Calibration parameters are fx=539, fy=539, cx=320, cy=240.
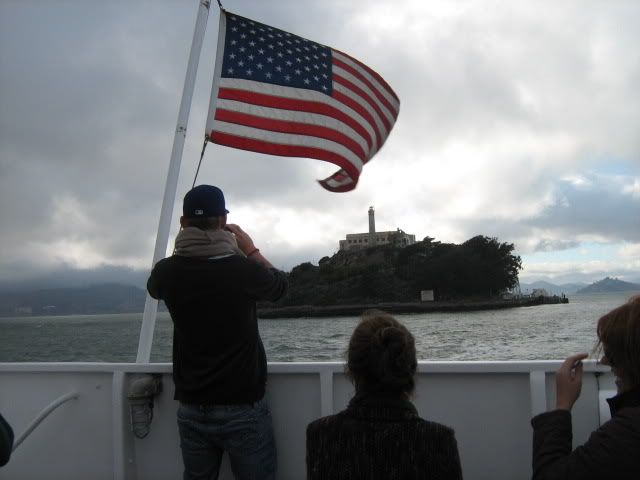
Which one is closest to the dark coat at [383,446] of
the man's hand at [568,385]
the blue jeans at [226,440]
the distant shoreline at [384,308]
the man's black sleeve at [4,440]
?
the man's hand at [568,385]

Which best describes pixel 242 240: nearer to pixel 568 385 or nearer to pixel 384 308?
pixel 568 385

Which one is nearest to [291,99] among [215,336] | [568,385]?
[215,336]

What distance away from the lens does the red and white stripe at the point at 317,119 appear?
3.38 metres

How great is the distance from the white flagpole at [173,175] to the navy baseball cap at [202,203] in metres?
1.05

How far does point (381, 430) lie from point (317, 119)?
9.27 feet

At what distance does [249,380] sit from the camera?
1789 mm

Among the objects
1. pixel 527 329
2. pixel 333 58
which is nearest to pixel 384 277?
pixel 527 329

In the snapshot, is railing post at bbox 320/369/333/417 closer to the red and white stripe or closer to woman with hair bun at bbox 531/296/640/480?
woman with hair bun at bbox 531/296/640/480

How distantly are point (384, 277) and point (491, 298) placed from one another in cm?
Answer: 1753

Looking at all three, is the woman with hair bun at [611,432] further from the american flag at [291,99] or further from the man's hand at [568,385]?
the american flag at [291,99]

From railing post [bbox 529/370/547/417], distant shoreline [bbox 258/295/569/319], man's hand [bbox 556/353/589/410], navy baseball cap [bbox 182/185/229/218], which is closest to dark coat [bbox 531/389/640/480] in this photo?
man's hand [bbox 556/353/589/410]

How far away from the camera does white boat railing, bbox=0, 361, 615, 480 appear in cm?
204

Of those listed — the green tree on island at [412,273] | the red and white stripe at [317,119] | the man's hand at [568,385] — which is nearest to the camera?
the man's hand at [568,385]

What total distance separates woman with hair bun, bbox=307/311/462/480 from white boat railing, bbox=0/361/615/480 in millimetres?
882
